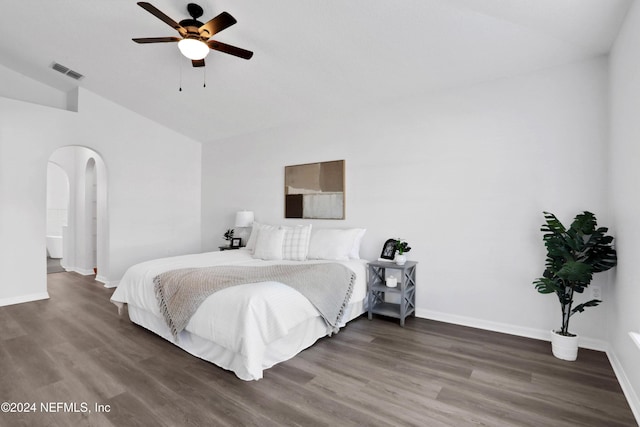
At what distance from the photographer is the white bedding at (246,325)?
7.28 ft

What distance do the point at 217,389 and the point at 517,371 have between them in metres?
2.18

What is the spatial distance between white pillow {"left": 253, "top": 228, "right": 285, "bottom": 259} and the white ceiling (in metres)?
1.71

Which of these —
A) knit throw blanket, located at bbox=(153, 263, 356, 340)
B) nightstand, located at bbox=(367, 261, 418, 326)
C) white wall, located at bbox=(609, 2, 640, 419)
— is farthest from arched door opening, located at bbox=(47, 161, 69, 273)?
white wall, located at bbox=(609, 2, 640, 419)

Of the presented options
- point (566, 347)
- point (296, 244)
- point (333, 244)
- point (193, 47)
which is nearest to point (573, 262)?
point (566, 347)

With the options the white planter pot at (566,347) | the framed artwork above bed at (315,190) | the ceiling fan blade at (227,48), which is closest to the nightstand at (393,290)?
the framed artwork above bed at (315,190)

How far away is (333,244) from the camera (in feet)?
12.6

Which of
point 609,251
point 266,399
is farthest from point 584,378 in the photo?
point 266,399

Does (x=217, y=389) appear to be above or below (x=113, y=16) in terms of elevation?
below

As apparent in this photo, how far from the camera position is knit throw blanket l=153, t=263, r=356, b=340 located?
8.40 feet

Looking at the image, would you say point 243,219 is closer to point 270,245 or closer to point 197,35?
point 270,245

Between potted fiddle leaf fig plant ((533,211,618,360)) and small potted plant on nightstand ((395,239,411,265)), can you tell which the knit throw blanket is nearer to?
small potted plant on nightstand ((395,239,411,265))

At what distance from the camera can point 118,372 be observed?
2346 millimetres

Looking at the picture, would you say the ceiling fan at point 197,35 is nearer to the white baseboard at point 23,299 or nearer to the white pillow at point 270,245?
the white pillow at point 270,245

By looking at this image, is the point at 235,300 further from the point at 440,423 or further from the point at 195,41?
the point at 195,41
